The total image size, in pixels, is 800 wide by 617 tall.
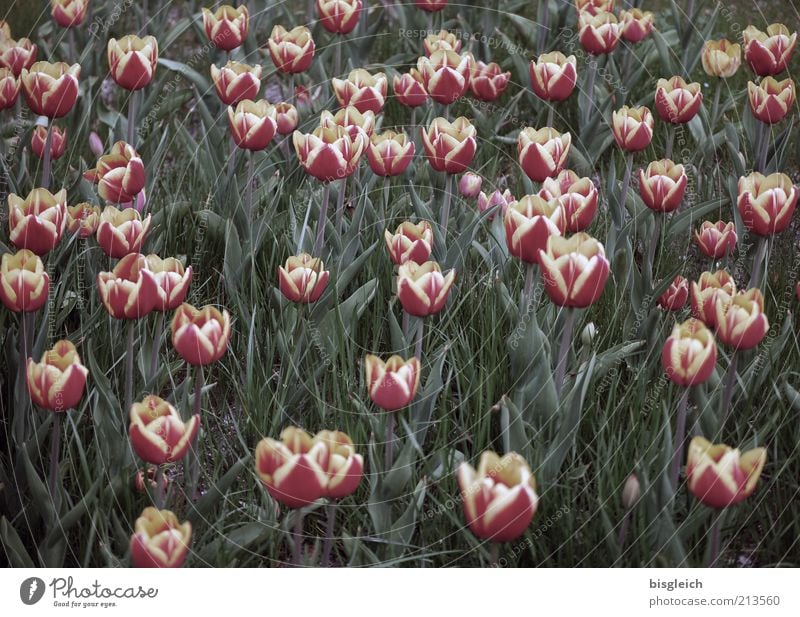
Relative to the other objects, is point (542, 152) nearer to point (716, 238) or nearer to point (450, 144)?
point (450, 144)

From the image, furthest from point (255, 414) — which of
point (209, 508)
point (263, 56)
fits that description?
point (263, 56)

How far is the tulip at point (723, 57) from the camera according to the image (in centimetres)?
169

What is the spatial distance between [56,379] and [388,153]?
0.60m

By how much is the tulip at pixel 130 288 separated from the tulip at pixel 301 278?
0.17 meters

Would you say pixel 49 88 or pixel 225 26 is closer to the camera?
pixel 49 88

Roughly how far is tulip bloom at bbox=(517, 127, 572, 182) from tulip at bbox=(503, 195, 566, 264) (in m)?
0.19

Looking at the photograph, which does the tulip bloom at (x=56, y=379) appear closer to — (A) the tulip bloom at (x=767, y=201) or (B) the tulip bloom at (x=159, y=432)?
(B) the tulip bloom at (x=159, y=432)

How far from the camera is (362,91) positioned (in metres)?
1.46

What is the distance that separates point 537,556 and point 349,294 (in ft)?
1.71

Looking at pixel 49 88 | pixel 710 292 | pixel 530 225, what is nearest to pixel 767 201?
pixel 710 292

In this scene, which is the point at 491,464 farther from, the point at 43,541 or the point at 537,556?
the point at 43,541
